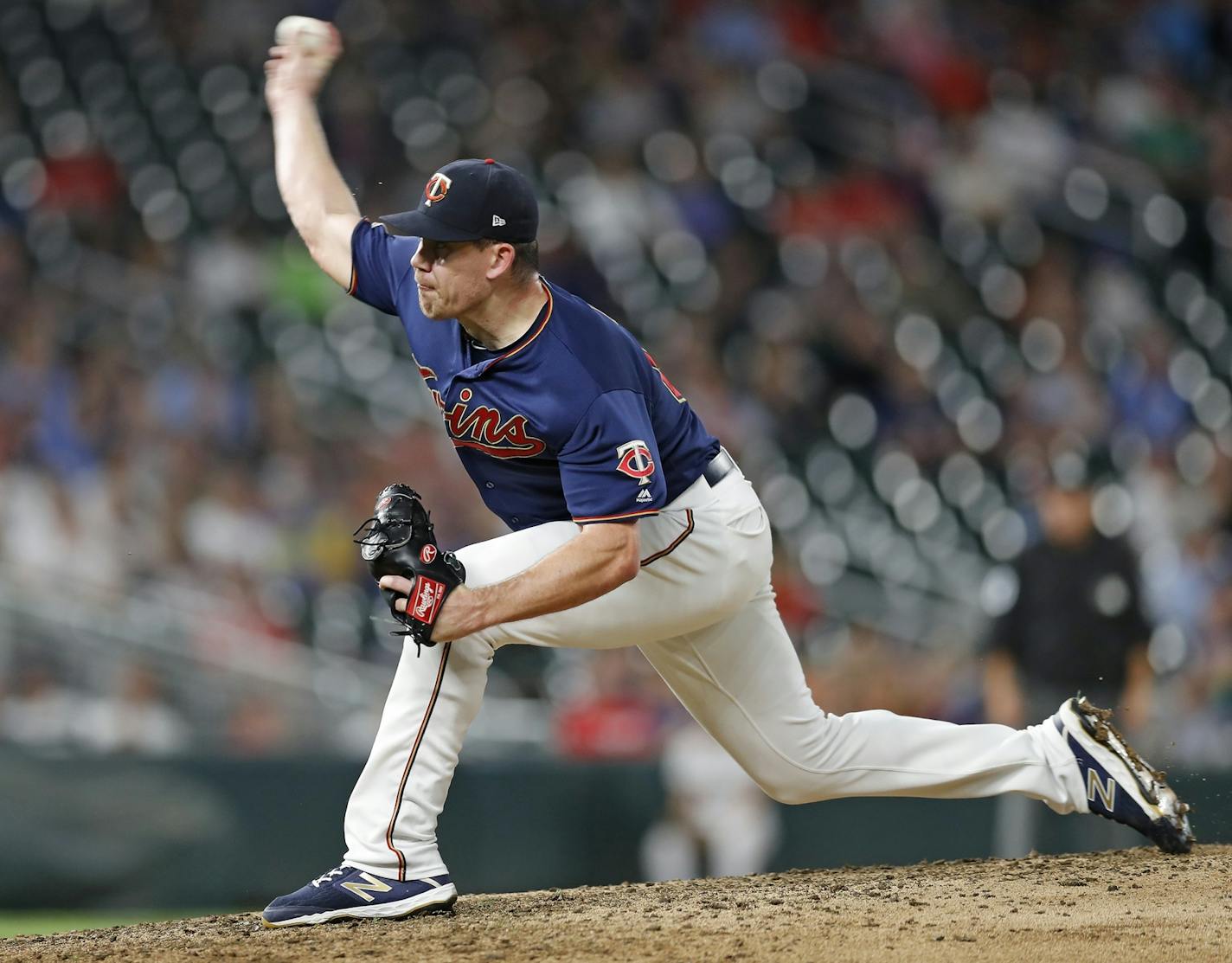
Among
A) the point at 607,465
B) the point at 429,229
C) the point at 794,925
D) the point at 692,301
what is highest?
the point at 692,301

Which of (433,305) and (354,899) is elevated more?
(433,305)

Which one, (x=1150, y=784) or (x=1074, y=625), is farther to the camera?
(x=1074, y=625)

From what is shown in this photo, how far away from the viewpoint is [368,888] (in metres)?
3.73

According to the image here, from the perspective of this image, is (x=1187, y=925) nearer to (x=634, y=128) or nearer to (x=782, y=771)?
(x=782, y=771)

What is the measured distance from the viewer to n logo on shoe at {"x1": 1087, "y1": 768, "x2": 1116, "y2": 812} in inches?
172

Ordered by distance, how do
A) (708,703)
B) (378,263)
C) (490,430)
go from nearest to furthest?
(490,430) < (378,263) < (708,703)

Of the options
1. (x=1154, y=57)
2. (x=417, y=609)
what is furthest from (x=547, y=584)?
(x=1154, y=57)

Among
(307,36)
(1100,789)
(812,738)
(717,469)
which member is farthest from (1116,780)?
(307,36)

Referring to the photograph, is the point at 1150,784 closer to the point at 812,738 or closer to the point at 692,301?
the point at 812,738

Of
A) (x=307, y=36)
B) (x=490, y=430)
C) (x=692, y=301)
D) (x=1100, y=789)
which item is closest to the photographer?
(x=490, y=430)

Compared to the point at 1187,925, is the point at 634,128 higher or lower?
higher

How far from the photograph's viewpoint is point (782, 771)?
13.5 feet

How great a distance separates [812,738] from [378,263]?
1573 millimetres

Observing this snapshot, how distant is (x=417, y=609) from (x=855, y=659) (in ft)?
15.5
